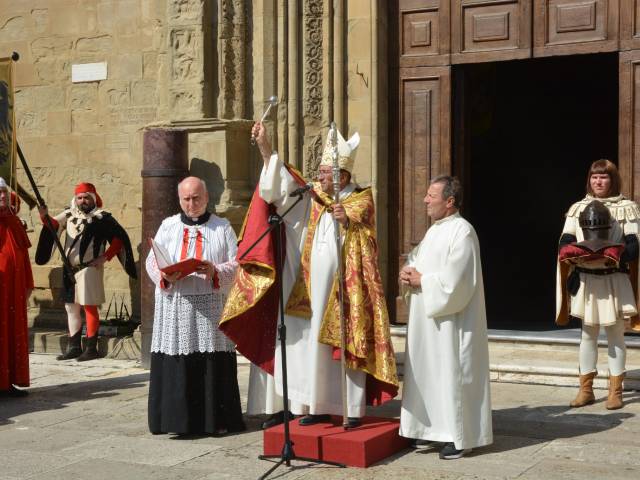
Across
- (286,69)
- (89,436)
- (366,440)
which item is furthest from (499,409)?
(286,69)

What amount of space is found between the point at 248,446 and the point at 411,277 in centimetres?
144

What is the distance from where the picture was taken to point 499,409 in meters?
7.34

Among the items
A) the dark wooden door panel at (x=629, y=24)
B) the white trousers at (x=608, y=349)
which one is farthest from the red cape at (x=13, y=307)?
the dark wooden door panel at (x=629, y=24)

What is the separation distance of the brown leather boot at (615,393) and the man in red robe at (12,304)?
4430 millimetres

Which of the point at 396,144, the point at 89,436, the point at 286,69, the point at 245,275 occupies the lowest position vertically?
the point at 89,436

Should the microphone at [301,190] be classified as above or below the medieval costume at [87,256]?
above

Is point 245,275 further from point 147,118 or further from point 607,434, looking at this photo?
point 147,118

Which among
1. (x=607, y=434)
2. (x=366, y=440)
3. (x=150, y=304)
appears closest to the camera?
(x=366, y=440)

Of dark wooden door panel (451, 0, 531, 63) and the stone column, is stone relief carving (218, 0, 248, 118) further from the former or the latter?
dark wooden door panel (451, 0, 531, 63)

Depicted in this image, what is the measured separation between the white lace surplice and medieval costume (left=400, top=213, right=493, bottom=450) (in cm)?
137

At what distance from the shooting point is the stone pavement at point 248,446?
18.8ft

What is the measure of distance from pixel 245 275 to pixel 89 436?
4.81ft

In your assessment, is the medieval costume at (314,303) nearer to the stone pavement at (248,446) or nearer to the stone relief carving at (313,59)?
the stone pavement at (248,446)

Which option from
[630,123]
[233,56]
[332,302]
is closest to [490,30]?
[630,123]
